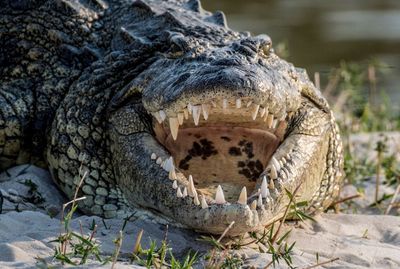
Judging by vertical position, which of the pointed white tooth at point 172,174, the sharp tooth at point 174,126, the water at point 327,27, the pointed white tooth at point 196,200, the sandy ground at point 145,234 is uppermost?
the water at point 327,27

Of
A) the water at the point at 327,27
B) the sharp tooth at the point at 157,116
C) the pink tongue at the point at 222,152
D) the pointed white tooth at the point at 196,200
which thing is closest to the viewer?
the pointed white tooth at the point at 196,200

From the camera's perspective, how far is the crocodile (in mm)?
4320

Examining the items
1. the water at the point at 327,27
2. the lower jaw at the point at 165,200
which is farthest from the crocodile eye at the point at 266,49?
the water at the point at 327,27

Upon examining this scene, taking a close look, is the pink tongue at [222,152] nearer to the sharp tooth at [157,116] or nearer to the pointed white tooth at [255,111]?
the sharp tooth at [157,116]

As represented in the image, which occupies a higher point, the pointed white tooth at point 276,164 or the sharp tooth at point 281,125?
the sharp tooth at point 281,125

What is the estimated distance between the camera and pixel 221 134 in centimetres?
489

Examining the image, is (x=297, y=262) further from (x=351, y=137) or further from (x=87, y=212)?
(x=351, y=137)

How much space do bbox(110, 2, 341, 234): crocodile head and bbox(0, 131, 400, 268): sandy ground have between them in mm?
134

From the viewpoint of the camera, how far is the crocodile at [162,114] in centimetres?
432

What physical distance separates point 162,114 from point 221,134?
448mm

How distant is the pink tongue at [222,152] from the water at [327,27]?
542 cm

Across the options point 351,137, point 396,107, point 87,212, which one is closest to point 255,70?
point 87,212

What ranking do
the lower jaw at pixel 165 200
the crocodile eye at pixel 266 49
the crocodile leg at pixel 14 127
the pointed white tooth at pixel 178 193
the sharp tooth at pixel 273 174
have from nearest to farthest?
the lower jaw at pixel 165 200 < the pointed white tooth at pixel 178 193 < the sharp tooth at pixel 273 174 < the crocodile eye at pixel 266 49 < the crocodile leg at pixel 14 127

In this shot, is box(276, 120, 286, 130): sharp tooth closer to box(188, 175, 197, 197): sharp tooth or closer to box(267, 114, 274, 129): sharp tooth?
box(267, 114, 274, 129): sharp tooth
